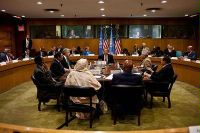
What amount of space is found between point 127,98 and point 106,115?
84 cm

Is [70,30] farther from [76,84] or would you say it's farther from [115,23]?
[76,84]

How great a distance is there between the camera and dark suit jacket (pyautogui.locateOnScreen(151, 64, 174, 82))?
5418mm

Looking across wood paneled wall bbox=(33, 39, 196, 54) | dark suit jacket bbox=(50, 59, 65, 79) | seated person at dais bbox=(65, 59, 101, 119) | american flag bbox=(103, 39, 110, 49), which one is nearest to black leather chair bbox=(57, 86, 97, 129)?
seated person at dais bbox=(65, 59, 101, 119)

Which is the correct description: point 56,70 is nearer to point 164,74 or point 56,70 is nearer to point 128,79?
point 128,79

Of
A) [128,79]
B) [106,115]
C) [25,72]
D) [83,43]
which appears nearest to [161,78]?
[128,79]

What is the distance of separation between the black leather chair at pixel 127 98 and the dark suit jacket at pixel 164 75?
1.11 metres

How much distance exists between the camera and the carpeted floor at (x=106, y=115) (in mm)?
4570

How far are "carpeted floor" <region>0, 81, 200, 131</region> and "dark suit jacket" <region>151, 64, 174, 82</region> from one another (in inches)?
27.1

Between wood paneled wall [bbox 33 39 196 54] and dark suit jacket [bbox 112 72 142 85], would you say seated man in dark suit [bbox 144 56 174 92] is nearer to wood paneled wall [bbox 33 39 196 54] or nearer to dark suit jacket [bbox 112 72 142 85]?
dark suit jacket [bbox 112 72 142 85]

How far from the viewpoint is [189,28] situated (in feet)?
45.9

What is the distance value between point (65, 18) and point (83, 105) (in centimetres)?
1057

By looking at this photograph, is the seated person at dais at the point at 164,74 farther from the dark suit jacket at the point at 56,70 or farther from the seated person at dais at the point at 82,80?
the dark suit jacket at the point at 56,70

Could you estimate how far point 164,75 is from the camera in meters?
5.46

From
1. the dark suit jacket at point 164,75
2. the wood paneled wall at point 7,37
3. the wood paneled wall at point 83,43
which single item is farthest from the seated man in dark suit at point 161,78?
the wood paneled wall at point 7,37
